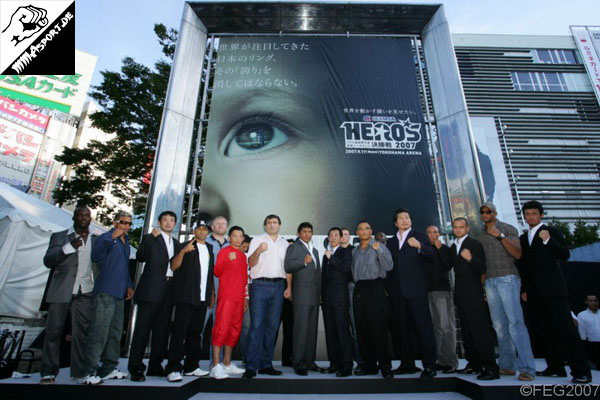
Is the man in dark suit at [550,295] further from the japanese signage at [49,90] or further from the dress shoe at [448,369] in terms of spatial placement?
the japanese signage at [49,90]

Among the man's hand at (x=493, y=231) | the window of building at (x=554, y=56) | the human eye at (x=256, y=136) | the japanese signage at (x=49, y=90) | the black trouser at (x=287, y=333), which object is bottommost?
the black trouser at (x=287, y=333)

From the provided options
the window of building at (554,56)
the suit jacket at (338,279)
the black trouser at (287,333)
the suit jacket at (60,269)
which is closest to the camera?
the suit jacket at (60,269)

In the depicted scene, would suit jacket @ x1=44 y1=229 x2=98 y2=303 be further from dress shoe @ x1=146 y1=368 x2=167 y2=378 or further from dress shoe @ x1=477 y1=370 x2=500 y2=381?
dress shoe @ x1=477 y1=370 x2=500 y2=381

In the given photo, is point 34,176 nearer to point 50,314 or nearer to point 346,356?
point 50,314

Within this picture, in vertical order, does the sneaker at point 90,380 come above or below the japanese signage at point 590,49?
below

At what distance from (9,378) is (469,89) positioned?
24.6m

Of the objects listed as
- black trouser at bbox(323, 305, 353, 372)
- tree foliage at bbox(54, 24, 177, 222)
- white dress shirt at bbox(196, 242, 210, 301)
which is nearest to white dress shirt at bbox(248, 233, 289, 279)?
white dress shirt at bbox(196, 242, 210, 301)

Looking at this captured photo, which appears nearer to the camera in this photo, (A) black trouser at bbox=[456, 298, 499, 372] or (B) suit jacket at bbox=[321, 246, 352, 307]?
(A) black trouser at bbox=[456, 298, 499, 372]

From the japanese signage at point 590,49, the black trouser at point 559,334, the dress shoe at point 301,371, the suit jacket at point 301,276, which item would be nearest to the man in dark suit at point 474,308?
the black trouser at point 559,334

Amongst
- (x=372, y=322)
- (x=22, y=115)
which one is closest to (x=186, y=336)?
(x=372, y=322)

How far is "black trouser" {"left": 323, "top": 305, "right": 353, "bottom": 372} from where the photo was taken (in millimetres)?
2891

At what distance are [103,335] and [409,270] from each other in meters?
2.70

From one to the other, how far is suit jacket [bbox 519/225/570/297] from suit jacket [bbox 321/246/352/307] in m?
1.59

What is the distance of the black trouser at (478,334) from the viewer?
2.64 meters
